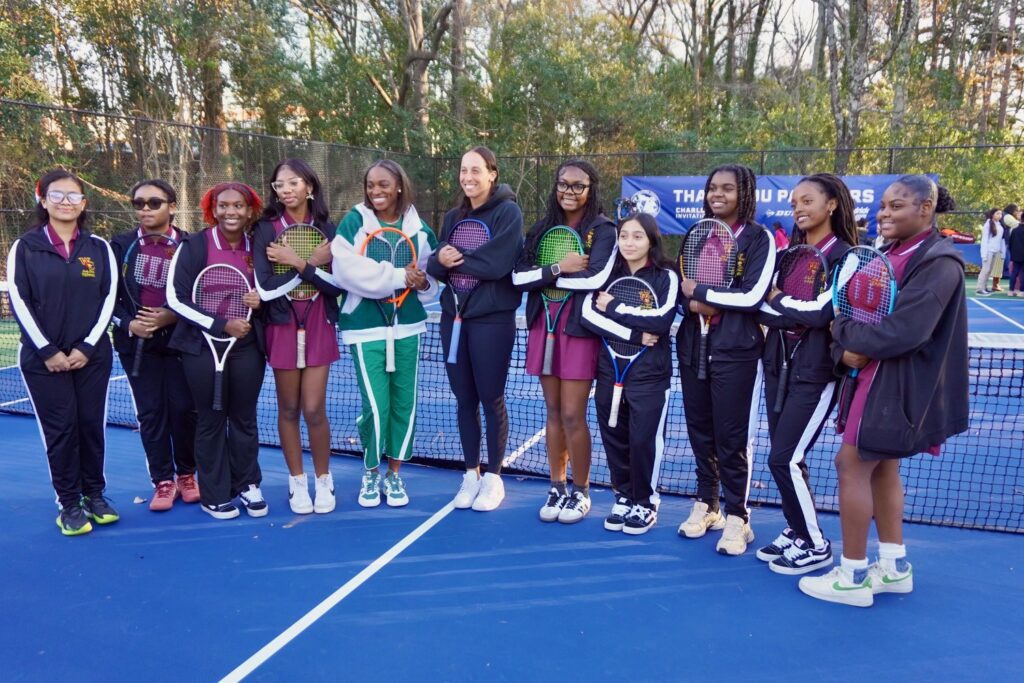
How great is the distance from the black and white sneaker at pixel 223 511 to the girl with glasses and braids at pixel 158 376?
0.30 m

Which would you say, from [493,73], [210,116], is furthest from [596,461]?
[493,73]

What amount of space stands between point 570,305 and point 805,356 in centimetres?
119

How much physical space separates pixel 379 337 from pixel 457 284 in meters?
0.53

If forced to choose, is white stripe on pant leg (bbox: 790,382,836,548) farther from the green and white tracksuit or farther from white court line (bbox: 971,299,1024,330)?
white court line (bbox: 971,299,1024,330)

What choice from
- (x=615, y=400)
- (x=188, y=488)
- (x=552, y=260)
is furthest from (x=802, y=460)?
(x=188, y=488)

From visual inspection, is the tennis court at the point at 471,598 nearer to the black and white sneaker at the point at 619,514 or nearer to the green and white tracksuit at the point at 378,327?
the black and white sneaker at the point at 619,514

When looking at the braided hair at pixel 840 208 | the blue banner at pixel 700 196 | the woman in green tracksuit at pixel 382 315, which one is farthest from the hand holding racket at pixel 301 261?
the blue banner at pixel 700 196

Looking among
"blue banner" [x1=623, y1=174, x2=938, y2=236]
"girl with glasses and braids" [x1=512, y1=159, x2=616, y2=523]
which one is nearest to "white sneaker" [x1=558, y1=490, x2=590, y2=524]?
"girl with glasses and braids" [x1=512, y1=159, x2=616, y2=523]

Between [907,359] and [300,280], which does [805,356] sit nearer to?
[907,359]

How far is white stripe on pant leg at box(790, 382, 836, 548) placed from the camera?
3.24m

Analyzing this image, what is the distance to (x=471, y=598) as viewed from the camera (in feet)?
10.6

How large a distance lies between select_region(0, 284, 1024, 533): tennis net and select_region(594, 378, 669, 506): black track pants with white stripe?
0.69 m

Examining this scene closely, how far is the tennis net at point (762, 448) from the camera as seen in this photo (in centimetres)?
444

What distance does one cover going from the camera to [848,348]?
2.92m
